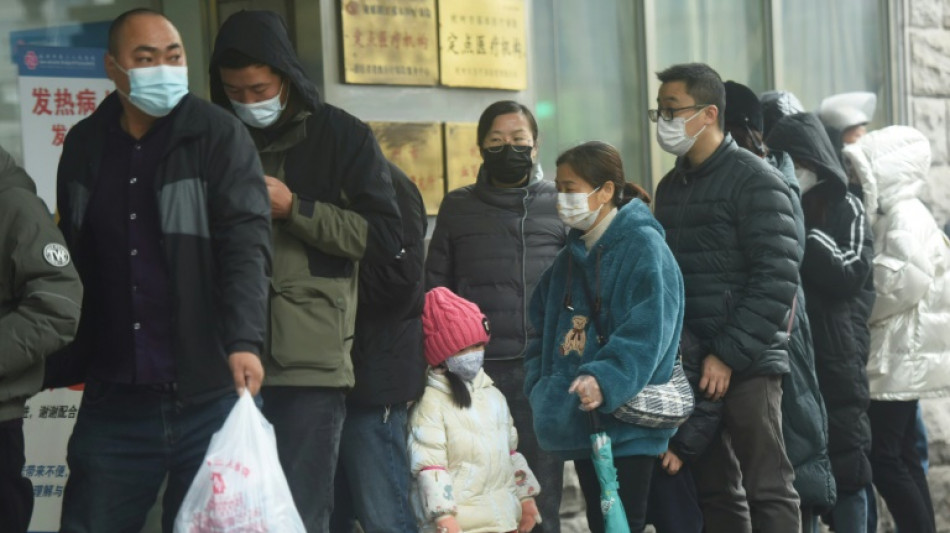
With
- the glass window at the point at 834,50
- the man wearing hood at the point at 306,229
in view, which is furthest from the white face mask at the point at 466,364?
the glass window at the point at 834,50

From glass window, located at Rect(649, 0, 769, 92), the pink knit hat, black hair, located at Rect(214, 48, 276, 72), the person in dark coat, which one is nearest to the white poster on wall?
the pink knit hat

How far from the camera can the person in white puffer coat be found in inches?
302

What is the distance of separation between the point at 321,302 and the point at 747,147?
7.91ft

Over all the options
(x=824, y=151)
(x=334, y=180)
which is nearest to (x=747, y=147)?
(x=824, y=151)

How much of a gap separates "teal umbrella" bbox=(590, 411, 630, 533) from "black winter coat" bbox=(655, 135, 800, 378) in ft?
2.33

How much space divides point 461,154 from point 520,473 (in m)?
1.79

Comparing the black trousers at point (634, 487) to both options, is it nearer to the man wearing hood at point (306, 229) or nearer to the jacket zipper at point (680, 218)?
the jacket zipper at point (680, 218)

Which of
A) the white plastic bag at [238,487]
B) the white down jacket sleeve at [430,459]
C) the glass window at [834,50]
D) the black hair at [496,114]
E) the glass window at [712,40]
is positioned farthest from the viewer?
the glass window at [834,50]

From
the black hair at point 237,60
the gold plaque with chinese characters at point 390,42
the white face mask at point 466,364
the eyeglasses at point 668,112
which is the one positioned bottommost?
the white face mask at point 466,364

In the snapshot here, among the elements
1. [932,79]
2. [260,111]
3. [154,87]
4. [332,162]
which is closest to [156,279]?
[154,87]

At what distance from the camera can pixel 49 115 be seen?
23.1 ft

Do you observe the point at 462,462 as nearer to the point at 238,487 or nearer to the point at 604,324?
the point at 604,324

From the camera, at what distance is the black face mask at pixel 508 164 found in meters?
6.80

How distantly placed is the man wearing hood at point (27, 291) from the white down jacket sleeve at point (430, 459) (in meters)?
1.68
